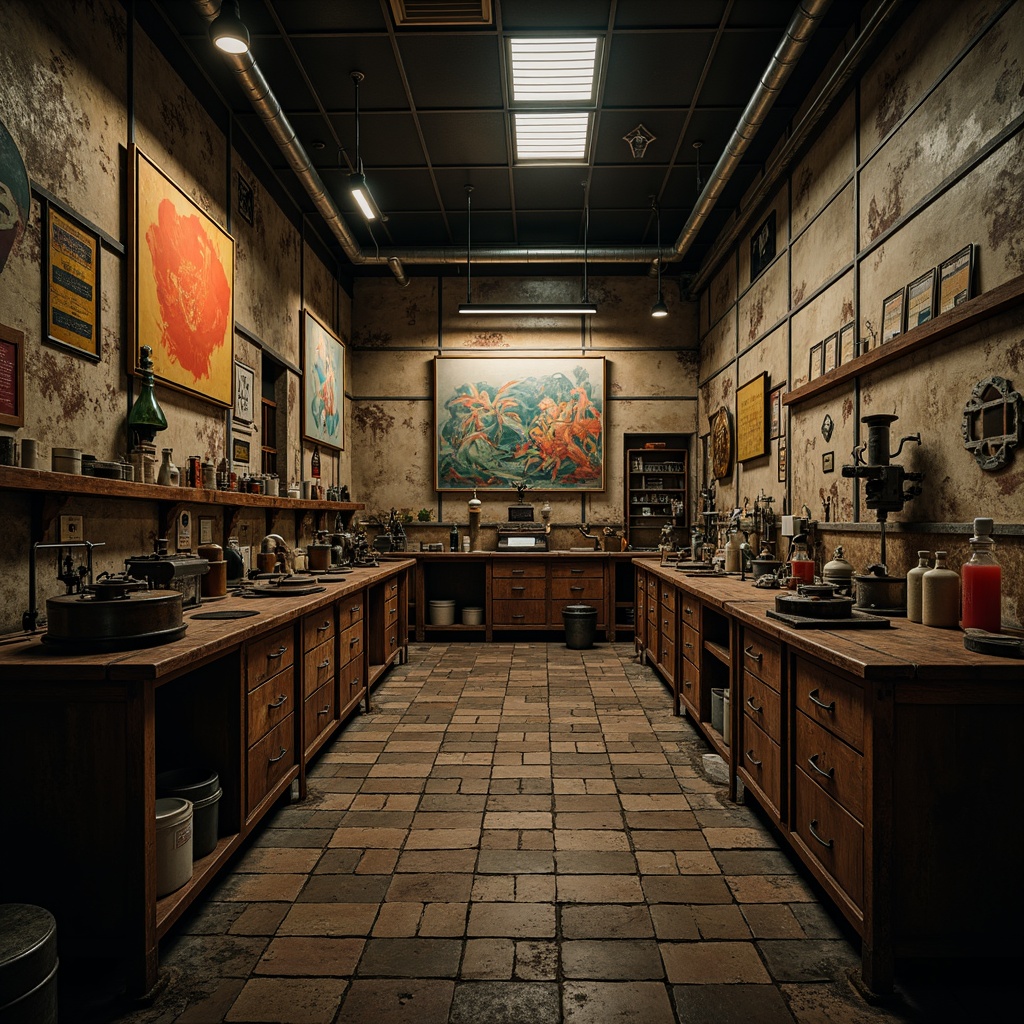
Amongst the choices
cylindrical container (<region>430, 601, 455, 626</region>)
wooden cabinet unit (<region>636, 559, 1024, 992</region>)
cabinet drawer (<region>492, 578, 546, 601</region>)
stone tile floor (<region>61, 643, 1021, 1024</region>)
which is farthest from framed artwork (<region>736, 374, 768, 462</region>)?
wooden cabinet unit (<region>636, 559, 1024, 992</region>)

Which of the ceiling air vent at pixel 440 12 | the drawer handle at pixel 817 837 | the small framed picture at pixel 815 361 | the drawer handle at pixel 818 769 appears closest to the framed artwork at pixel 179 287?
the ceiling air vent at pixel 440 12

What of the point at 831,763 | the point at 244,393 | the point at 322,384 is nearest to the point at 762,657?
the point at 831,763

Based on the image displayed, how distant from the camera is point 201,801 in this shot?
240 cm

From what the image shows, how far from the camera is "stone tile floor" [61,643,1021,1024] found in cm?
190

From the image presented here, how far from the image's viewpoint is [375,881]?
2574 mm

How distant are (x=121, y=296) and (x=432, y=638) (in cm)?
538

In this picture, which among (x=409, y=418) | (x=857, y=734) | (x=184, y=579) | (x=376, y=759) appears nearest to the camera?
(x=857, y=734)

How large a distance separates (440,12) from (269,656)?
4.06 metres

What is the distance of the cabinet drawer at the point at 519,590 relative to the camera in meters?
7.73

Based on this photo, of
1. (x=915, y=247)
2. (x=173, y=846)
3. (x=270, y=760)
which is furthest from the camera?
(x=915, y=247)

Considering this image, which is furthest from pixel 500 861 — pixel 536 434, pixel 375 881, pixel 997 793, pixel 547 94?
pixel 536 434

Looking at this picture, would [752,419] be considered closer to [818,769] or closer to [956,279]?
[956,279]

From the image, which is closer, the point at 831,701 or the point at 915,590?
the point at 831,701

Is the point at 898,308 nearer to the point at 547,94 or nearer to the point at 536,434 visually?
the point at 547,94
